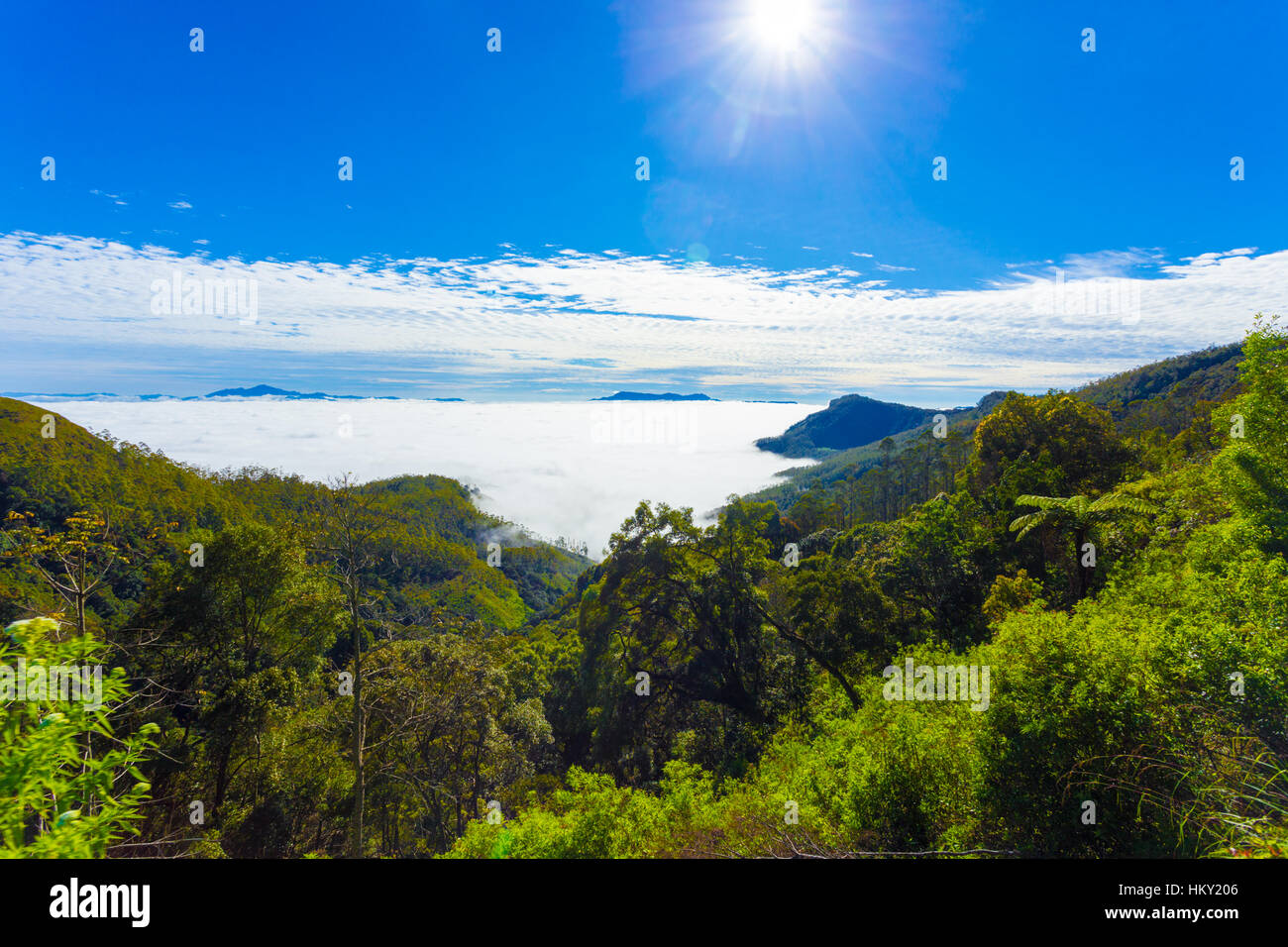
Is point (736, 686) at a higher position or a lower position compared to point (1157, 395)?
lower

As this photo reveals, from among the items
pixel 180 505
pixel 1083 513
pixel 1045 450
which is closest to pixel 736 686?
pixel 1083 513

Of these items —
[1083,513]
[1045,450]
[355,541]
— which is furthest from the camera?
[1045,450]

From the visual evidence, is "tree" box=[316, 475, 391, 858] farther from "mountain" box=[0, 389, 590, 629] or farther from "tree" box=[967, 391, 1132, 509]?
"tree" box=[967, 391, 1132, 509]

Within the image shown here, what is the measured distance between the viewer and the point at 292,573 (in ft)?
55.9

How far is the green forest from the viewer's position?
17.5 feet

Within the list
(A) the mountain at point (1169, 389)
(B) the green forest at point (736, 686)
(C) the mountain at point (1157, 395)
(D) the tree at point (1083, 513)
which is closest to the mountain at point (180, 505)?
(B) the green forest at point (736, 686)

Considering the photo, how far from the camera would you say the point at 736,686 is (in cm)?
1758

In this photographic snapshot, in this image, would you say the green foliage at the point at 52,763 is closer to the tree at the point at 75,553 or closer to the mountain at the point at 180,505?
the tree at the point at 75,553

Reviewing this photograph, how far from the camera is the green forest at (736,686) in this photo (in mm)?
5320

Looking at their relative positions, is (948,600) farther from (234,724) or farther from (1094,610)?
(234,724)

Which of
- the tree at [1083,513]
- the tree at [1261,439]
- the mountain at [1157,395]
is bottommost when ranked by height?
the tree at [1083,513]

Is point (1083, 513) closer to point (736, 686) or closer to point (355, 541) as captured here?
point (736, 686)
